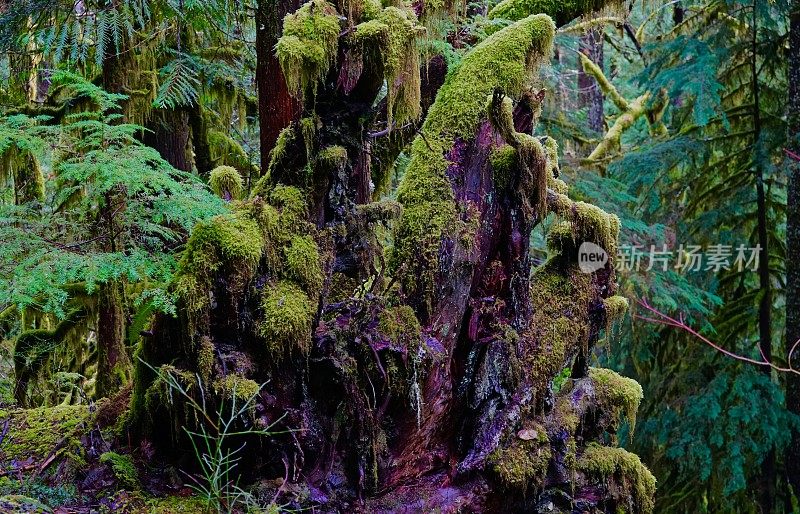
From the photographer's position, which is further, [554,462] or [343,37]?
[554,462]

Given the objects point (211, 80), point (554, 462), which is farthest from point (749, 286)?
point (211, 80)

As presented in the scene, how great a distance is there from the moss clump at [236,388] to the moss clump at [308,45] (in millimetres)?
1502

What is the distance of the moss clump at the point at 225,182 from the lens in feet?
14.6

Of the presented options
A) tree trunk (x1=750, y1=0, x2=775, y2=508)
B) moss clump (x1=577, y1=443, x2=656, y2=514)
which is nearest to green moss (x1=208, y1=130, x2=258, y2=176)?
moss clump (x1=577, y1=443, x2=656, y2=514)

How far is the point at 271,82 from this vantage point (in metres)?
4.86

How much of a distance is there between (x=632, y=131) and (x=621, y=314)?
1094cm

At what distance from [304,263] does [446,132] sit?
1333 millimetres

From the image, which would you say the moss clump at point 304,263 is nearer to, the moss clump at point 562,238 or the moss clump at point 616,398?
the moss clump at point 562,238

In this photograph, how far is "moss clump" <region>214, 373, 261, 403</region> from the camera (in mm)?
3299

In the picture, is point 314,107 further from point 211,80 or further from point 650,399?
point 650,399

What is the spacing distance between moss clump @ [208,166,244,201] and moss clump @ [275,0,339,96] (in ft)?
3.66

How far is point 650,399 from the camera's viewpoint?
361 inches

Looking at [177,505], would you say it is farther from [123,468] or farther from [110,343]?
[110,343]

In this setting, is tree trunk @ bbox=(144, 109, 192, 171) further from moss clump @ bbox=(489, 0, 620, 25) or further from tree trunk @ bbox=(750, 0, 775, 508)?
tree trunk @ bbox=(750, 0, 775, 508)
